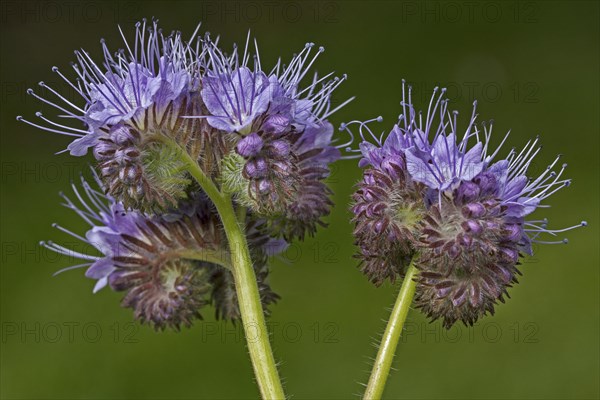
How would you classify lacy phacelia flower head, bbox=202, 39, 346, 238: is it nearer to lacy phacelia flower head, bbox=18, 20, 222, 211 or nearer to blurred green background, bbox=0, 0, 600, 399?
lacy phacelia flower head, bbox=18, 20, 222, 211

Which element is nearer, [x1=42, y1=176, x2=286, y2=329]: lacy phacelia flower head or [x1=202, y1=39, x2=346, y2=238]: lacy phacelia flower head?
[x1=202, y1=39, x2=346, y2=238]: lacy phacelia flower head

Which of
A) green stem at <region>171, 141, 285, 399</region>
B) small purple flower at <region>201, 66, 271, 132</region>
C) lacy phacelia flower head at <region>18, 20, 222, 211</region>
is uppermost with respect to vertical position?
small purple flower at <region>201, 66, 271, 132</region>

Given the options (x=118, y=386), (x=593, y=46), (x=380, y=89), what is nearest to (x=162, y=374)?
(x=118, y=386)

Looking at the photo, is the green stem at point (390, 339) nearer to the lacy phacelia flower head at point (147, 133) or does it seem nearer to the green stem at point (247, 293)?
the green stem at point (247, 293)

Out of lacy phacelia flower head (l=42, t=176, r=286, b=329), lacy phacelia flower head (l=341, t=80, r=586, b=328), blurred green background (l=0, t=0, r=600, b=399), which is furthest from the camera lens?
blurred green background (l=0, t=0, r=600, b=399)

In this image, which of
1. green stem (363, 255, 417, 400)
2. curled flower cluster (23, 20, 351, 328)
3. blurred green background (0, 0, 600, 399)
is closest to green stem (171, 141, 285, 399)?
curled flower cluster (23, 20, 351, 328)

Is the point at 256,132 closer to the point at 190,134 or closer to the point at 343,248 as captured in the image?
the point at 190,134
